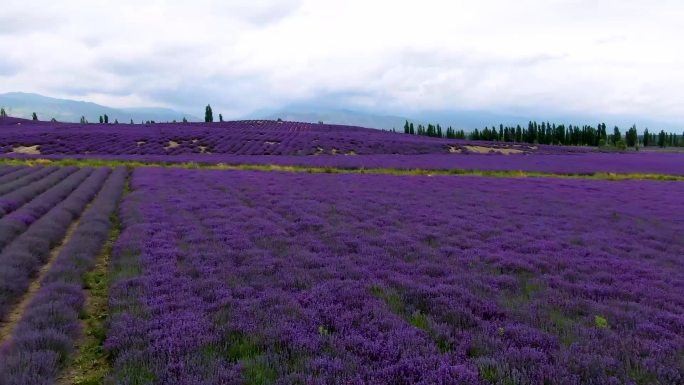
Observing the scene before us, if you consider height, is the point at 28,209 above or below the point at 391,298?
above

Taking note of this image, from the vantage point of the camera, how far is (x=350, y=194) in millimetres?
24484

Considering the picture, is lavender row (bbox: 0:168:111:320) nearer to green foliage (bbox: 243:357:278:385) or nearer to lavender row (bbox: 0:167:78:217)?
lavender row (bbox: 0:167:78:217)

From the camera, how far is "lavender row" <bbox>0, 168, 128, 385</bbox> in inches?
219

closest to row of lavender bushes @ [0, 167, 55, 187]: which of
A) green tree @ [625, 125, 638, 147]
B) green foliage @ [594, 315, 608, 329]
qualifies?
green foliage @ [594, 315, 608, 329]

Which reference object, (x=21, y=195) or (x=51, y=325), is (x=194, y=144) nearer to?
(x=21, y=195)

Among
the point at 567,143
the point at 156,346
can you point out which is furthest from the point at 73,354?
the point at 567,143

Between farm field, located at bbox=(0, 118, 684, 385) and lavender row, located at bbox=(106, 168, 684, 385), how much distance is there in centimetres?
4

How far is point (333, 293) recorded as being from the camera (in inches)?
339

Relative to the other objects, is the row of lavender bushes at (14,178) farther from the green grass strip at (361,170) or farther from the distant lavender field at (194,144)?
the distant lavender field at (194,144)

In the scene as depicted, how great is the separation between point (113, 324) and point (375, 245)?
755 centimetres

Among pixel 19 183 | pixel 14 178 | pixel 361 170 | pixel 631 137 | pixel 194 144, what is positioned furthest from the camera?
pixel 631 137

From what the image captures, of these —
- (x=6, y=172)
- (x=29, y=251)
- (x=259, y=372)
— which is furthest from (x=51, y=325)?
(x=6, y=172)

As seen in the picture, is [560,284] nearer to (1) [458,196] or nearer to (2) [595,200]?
(1) [458,196]

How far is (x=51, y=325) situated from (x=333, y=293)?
458 centimetres
